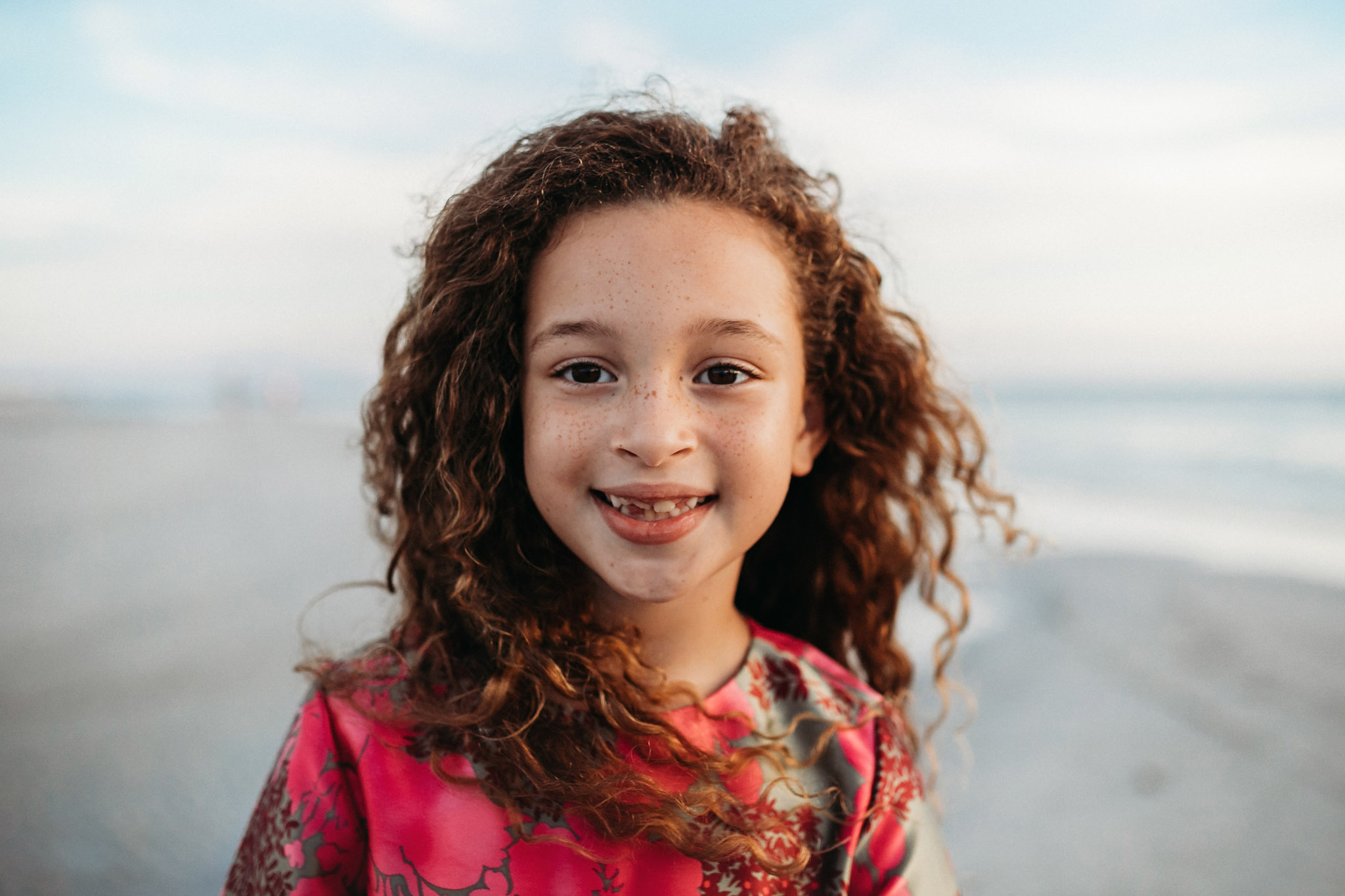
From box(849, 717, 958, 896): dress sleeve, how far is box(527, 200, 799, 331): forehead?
0.75m

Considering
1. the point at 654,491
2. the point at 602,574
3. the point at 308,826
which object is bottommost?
the point at 308,826

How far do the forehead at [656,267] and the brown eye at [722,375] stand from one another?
0.08m

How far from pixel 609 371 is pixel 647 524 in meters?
0.21

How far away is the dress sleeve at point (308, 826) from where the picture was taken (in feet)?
3.75

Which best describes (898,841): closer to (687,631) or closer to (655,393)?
(687,631)

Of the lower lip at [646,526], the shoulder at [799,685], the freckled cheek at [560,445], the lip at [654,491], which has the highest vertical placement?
the freckled cheek at [560,445]

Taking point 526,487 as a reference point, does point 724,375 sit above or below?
above

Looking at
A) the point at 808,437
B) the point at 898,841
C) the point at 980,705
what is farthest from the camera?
the point at 980,705

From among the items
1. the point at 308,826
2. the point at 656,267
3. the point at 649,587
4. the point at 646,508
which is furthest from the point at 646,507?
the point at 308,826

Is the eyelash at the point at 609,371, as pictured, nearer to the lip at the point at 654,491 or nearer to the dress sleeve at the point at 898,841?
the lip at the point at 654,491

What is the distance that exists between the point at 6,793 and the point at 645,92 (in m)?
2.19

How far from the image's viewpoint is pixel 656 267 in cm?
114

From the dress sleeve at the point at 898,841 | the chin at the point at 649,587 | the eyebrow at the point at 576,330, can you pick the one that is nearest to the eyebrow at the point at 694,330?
the eyebrow at the point at 576,330

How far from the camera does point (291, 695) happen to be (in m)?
2.63
